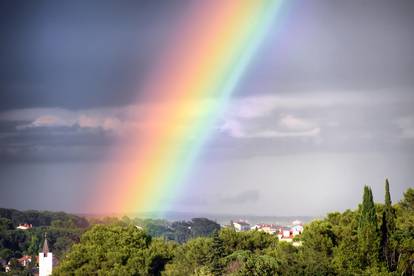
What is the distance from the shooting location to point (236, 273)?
50344 mm

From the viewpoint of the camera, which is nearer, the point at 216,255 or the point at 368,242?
the point at 368,242

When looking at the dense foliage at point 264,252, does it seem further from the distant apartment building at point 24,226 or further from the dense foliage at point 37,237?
the distant apartment building at point 24,226

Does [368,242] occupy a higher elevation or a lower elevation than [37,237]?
lower

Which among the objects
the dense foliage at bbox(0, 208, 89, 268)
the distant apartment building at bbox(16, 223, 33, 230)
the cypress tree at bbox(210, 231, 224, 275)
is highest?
the distant apartment building at bbox(16, 223, 33, 230)

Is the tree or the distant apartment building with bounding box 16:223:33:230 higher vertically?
the distant apartment building with bounding box 16:223:33:230

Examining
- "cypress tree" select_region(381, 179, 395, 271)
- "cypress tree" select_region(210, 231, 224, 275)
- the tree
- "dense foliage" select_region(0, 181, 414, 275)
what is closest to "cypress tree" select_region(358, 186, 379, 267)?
"dense foliage" select_region(0, 181, 414, 275)

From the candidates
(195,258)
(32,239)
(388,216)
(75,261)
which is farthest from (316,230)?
(32,239)

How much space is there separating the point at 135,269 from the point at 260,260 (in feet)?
27.0

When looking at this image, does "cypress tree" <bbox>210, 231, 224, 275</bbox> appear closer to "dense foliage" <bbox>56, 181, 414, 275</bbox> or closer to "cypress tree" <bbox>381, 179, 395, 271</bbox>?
"dense foliage" <bbox>56, 181, 414, 275</bbox>

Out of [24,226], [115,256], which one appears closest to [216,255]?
[115,256]

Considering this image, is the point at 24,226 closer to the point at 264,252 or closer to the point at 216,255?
the point at 264,252

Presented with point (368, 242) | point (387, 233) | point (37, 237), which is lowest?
point (368, 242)

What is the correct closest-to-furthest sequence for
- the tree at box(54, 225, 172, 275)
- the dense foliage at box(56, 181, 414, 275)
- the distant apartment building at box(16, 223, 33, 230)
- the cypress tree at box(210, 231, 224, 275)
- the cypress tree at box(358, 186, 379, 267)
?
the cypress tree at box(358, 186, 379, 267)
the dense foliage at box(56, 181, 414, 275)
the cypress tree at box(210, 231, 224, 275)
the tree at box(54, 225, 172, 275)
the distant apartment building at box(16, 223, 33, 230)

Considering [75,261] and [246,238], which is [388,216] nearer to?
[246,238]
